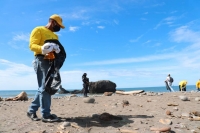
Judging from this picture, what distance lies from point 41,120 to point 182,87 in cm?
1747

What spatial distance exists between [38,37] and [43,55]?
406 millimetres

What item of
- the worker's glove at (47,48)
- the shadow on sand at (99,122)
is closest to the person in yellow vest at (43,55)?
the worker's glove at (47,48)

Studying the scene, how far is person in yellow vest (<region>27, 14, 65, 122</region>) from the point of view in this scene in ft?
14.4

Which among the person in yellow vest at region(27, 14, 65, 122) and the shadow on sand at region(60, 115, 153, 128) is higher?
the person in yellow vest at region(27, 14, 65, 122)

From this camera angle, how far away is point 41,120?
15.2ft

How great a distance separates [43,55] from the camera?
4.56m

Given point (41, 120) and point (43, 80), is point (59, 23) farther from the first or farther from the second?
point (41, 120)

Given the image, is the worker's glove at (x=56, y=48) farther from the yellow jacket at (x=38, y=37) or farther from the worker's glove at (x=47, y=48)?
the yellow jacket at (x=38, y=37)

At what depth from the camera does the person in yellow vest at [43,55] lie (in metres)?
→ 4.38

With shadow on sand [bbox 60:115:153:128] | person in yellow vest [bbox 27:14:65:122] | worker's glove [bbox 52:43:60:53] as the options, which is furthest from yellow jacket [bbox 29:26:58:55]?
shadow on sand [bbox 60:115:153:128]

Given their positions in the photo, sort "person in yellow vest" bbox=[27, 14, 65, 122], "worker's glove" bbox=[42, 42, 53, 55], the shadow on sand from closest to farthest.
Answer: "worker's glove" bbox=[42, 42, 53, 55]
"person in yellow vest" bbox=[27, 14, 65, 122]
the shadow on sand

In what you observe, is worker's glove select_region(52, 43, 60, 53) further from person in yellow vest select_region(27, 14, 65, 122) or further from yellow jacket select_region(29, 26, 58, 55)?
yellow jacket select_region(29, 26, 58, 55)

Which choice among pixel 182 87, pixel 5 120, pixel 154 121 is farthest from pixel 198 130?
pixel 182 87

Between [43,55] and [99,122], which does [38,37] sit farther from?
[99,122]
